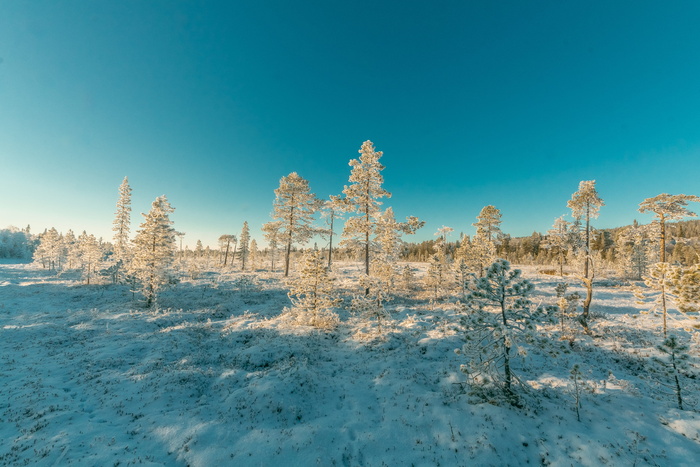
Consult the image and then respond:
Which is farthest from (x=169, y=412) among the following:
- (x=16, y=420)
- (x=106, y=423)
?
(x=16, y=420)

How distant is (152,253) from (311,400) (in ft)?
68.5

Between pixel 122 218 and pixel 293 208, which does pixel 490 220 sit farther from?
pixel 122 218

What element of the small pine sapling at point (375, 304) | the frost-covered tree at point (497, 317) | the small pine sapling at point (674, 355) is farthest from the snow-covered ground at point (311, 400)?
the small pine sapling at point (674, 355)

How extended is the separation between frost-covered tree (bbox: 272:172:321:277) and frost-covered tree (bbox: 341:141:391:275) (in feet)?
34.4

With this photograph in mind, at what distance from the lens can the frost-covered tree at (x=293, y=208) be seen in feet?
102

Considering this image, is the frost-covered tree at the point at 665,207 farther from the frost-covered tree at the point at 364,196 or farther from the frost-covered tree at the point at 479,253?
the frost-covered tree at the point at 364,196

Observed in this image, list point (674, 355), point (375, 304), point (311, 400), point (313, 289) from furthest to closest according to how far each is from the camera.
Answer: point (313, 289) → point (375, 304) → point (311, 400) → point (674, 355)

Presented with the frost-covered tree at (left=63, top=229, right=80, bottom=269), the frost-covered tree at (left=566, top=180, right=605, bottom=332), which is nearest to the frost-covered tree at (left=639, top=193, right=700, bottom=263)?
the frost-covered tree at (left=566, top=180, right=605, bottom=332)

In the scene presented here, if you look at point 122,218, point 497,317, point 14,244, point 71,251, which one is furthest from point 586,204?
point 14,244

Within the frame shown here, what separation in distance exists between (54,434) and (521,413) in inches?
566

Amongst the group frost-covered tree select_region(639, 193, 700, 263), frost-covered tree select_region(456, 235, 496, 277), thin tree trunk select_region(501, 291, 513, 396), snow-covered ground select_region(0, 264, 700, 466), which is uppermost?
frost-covered tree select_region(639, 193, 700, 263)

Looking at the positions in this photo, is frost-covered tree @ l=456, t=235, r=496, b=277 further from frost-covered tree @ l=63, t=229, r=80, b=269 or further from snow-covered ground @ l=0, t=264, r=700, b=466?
frost-covered tree @ l=63, t=229, r=80, b=269

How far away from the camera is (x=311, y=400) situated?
9.99 meters

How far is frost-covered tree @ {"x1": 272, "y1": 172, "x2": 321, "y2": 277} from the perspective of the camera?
31000mm
